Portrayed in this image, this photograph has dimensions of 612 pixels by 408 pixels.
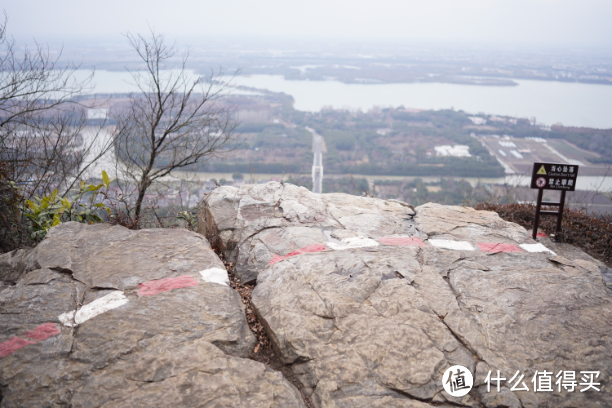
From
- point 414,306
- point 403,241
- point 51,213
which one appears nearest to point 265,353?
point 414,306

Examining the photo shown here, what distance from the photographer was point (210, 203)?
6371 mm

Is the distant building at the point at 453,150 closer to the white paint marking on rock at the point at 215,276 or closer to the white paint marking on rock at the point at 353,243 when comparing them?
the white paint marking on rock at the point at 353,243

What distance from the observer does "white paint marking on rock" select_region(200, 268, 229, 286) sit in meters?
4.23

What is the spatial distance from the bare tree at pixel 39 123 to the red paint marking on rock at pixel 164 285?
166 inches

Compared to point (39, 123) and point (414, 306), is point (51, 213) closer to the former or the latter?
point (39, 123)

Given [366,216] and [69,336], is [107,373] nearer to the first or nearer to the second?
[69,336]

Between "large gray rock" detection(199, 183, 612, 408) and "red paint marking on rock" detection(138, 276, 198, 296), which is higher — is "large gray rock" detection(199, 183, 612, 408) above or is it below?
below

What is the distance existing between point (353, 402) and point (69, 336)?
2559 mm

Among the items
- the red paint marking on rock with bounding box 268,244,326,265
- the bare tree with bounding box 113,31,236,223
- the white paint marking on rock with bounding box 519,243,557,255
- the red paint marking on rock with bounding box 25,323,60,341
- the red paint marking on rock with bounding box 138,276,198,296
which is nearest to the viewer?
the red paint marking on rock with bounding box 25,323,60,341

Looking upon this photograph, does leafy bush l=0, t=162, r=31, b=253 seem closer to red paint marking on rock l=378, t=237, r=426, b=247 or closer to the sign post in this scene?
red paint marking on rock l=378, t=237, r=426, b=247

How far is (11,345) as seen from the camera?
3.14m

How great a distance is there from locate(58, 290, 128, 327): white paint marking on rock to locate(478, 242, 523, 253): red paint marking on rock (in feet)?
15.8

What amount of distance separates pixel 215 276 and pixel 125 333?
47.3 inches

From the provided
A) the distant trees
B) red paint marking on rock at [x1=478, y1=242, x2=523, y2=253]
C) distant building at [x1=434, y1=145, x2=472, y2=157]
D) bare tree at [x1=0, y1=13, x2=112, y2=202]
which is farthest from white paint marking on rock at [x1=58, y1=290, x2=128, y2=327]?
distant building at [x1=434, y1=145, x2=472, y2=157]
